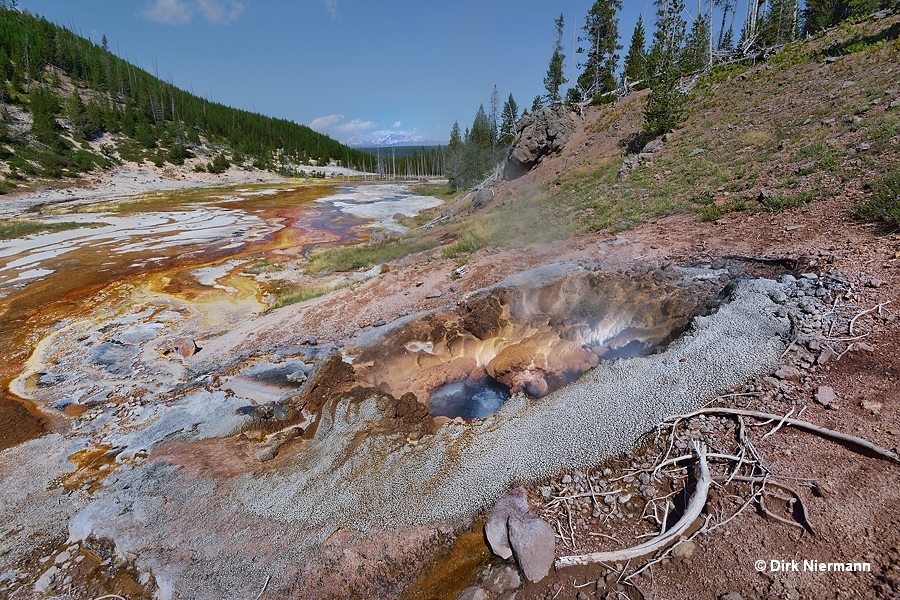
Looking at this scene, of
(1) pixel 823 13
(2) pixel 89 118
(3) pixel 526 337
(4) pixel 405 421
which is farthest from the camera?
(2) pixel 89 118

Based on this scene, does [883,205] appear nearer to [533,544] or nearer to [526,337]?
[526,337]

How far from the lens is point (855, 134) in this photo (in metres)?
11.7

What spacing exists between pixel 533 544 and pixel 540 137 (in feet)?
93.4

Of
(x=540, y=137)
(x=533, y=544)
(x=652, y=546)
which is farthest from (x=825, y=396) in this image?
(x=540, y=137)

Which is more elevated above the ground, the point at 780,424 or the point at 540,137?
the point at 540,137

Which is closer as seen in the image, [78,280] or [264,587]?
[264,587]

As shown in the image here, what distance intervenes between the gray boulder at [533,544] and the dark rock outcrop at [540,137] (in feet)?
91.5

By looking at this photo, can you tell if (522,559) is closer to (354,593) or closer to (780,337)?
(354,593)

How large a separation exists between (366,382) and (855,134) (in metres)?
15.6

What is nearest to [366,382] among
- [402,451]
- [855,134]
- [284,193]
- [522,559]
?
[402,451]

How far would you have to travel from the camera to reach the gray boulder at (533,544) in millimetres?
3791

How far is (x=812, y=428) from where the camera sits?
423cm

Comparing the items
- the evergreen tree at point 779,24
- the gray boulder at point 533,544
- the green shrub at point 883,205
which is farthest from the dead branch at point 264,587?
the evergreen tree at point 779,24

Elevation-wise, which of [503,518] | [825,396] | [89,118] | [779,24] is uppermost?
[779,24]
